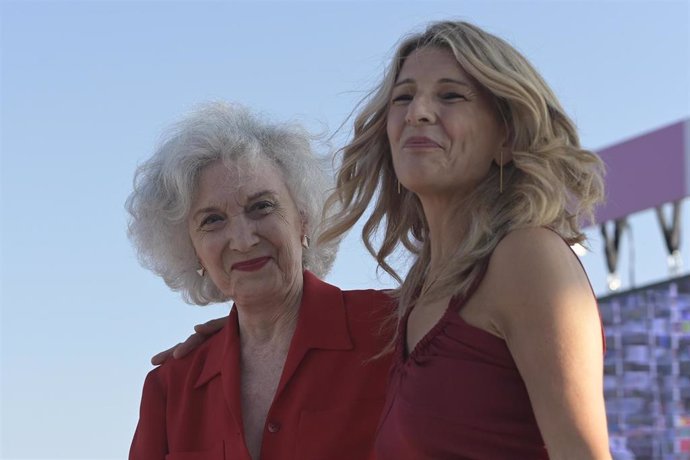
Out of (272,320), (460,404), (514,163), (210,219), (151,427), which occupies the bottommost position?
(460,404)

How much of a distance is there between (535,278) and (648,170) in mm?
8612

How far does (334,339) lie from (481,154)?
37.4 inches

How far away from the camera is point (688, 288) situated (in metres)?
8.98

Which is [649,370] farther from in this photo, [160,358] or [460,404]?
[460,404]

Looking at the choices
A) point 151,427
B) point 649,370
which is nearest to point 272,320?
point 151,427

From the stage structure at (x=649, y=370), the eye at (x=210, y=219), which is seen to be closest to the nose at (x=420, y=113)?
the eye at (x=210, y=219)

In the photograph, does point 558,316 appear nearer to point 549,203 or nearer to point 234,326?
point 549,203

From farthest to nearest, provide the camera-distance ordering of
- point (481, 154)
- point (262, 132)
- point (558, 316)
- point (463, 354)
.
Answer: point (262, 132)
point (481, 154)
point (463, 354)
point (558, 316)

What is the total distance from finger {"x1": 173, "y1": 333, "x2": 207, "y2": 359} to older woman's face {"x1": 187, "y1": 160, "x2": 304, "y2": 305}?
0.26 meters

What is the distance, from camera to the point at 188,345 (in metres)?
3.55

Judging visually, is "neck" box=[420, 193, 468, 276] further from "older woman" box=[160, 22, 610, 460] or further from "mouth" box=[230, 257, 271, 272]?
"mouth" box=[230, 257, 271, 272]

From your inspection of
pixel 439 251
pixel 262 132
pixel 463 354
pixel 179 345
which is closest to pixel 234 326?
pixel 179 345

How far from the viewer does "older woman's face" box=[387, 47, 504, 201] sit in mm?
2459

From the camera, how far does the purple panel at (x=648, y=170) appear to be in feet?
33.9
